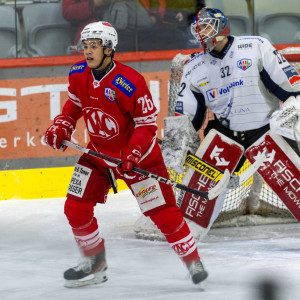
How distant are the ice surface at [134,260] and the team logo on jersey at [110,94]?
30.4 inches

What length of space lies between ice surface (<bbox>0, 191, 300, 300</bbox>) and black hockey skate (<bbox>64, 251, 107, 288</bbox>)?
46 millimetres

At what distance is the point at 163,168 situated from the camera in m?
3.66

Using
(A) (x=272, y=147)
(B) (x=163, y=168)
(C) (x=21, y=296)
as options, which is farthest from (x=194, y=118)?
(C) (x=21, y=296)

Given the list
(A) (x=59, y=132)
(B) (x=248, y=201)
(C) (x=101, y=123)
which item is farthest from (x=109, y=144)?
(B) (x=248, y=201)

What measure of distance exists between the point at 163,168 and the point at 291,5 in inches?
125

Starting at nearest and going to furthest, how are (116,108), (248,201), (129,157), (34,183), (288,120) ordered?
1. (129,157)
2. (116,108)
3. (288,120)
4. (248,201)
5. (34,183)

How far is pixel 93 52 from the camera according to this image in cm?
Answer: 353

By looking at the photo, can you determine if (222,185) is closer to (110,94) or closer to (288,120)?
(288,120)

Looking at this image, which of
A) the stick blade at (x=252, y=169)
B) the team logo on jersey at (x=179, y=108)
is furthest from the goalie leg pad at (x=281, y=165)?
the team logo on jersey at (x=179, y=108)

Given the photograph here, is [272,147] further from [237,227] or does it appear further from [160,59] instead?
[160,59]

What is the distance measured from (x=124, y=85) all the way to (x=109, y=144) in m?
0.28

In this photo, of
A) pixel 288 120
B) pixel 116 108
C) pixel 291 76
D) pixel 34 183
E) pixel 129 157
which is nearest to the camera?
pixel 129 157

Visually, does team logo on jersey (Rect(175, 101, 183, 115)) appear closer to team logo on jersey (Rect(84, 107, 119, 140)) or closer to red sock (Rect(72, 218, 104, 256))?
team logo on jersey (Rect(84, 107, 119, 140))

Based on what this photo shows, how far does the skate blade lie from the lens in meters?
3.54
